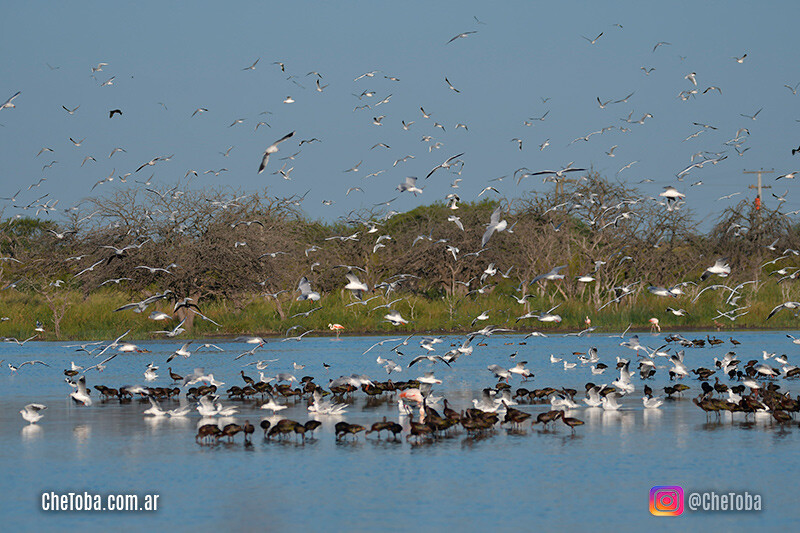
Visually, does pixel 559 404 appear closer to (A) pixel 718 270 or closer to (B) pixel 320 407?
(A) pixel 718 270

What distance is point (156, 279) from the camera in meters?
49.7

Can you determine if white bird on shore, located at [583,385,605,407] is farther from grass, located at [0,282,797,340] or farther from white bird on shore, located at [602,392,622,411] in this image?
grass, located at [0,282,797,340]

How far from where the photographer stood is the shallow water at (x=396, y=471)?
1178 cm

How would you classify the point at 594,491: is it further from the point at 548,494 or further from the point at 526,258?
the point at 526,258

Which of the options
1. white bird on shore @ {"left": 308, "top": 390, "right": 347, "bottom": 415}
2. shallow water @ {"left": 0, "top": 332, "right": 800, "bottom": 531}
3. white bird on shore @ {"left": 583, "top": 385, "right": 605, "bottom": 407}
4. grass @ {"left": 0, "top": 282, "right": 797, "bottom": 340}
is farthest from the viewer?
grass @ {"left": 0, "top": 282, "right": 797, "bottom": 340}

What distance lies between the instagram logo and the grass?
3614 centimetres

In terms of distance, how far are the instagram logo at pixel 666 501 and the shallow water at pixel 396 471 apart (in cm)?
18

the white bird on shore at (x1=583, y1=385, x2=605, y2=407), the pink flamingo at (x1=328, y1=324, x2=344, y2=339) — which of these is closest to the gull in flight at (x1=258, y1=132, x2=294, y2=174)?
the white bird on shore at (x1=583, y1=385, x2=605, y2=407)

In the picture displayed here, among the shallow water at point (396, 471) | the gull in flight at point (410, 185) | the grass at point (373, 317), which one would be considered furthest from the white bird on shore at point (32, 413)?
the grass at point (373, 317)

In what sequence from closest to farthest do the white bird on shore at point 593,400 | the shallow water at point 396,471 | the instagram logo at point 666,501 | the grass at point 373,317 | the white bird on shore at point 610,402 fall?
the shallow water at point 396,471 → the instagram logo at point 666,501 → the white bird on shore at point 610,402 → the white bird on shore at point 593,400 → the grass at point 373,317

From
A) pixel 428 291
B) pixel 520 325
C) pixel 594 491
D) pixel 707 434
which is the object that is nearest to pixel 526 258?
pixel 428 291

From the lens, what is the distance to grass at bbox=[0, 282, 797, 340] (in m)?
50.4

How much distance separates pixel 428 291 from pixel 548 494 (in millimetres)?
55553

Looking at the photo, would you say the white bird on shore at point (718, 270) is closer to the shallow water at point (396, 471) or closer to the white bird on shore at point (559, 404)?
the shallow water at point (396, 471)
